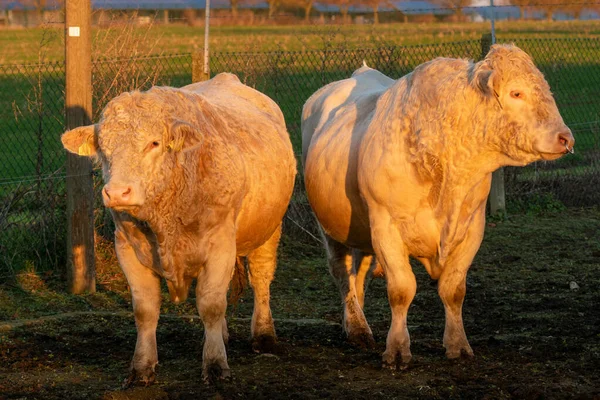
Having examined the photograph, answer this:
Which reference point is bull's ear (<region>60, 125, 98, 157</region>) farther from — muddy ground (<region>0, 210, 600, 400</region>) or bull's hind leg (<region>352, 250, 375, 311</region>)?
bull's hind leg (<region>352, 250, 375, 311</region>)

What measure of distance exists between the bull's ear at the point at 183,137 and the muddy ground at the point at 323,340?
1.41m

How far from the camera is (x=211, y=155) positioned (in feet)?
22.1

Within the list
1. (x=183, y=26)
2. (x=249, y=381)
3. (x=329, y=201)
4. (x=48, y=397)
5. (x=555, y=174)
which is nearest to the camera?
(x=48, y=397)

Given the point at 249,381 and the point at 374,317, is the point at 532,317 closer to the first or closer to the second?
the point at 374,317

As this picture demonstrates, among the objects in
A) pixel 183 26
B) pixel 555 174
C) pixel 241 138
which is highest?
pixel 241 138

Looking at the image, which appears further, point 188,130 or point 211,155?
point 211,155

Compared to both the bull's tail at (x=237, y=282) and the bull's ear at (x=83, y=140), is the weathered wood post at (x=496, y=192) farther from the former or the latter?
the bull's ear at (x=83, y=140)

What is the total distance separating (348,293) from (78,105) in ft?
9.03

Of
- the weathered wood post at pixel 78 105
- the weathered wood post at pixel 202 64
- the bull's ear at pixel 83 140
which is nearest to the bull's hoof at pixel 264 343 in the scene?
the bull's ear at pixel 83 140

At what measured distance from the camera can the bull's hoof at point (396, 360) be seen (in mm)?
6876

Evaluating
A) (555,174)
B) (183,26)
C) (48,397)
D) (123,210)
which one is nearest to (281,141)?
(123,210)

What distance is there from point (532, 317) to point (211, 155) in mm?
A: 3025

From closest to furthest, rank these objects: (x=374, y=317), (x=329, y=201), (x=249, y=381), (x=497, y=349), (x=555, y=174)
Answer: (x=249, y=381)
(x=497, y=349)
(x=329, y=201)
(x=374, y=317)
(x=555, y=174)

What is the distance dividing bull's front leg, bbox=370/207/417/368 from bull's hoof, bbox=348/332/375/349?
72 cm
